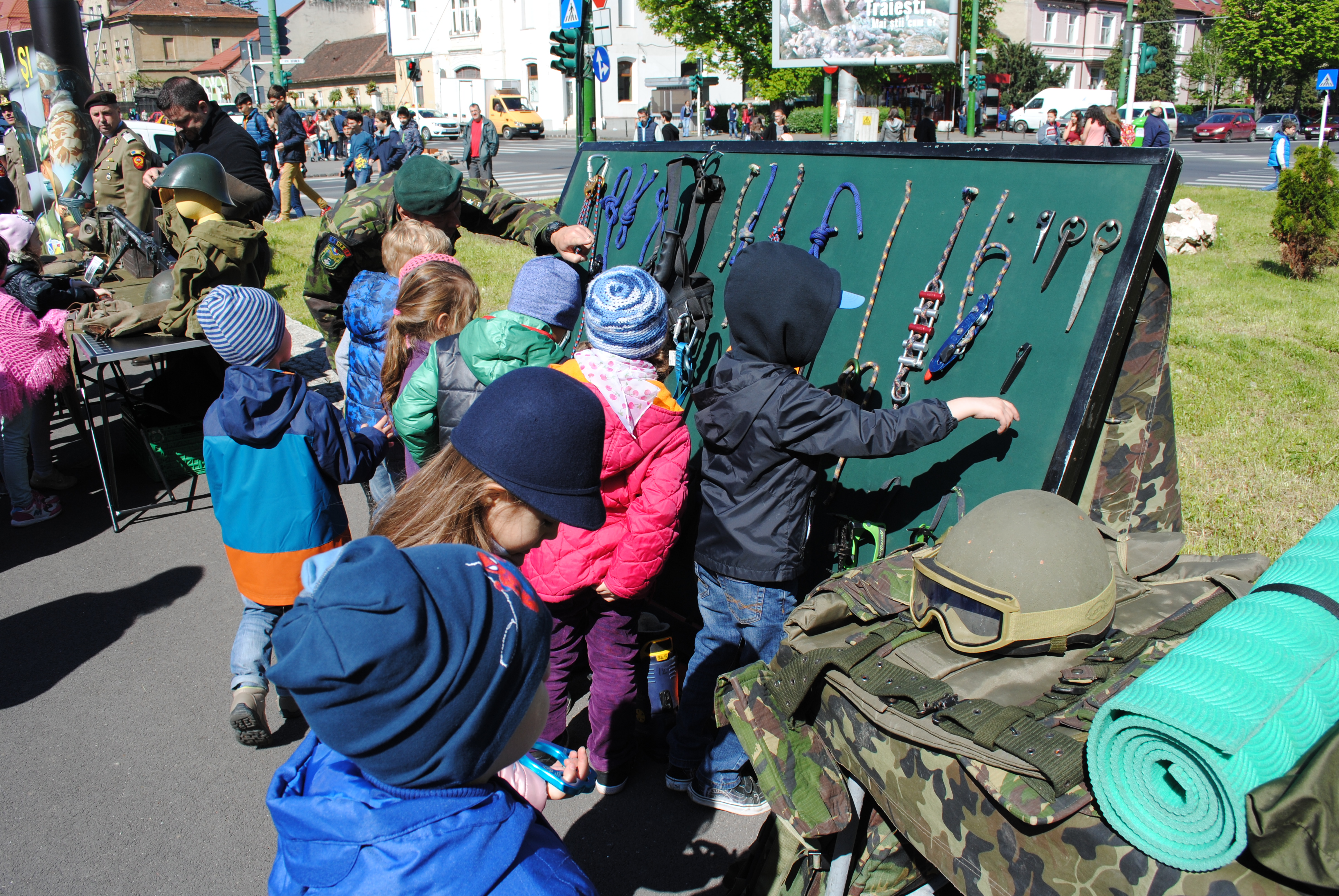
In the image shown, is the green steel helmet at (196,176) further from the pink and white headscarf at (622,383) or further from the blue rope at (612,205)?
the pink and white headscarf at (622,383)

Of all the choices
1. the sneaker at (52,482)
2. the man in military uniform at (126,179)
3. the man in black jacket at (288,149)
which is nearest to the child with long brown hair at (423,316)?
the sneaker at (52,482)

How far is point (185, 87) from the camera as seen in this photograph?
269 inches

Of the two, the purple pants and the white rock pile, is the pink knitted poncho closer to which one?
the purple pants

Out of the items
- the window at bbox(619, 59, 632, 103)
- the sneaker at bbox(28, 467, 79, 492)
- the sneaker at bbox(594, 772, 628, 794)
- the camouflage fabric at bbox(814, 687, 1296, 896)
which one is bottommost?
the sneaker at bbox(594, 772, 628, 794)

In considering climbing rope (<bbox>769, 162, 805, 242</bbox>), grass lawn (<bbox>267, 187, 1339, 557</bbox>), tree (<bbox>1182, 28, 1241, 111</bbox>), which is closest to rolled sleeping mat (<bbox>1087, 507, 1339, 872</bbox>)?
climbing rope (<bbox>769, 162, 805, 242</bbox>)

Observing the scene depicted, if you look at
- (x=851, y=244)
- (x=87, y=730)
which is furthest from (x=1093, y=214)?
(x=87, y=730)

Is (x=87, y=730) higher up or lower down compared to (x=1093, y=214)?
lower down

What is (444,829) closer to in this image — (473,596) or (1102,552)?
(473,596)

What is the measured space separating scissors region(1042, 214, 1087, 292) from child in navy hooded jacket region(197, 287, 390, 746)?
2525 mm

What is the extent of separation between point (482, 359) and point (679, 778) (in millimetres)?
1629

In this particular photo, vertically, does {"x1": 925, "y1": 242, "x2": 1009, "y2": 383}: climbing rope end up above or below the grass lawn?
above

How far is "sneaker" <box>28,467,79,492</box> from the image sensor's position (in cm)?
565

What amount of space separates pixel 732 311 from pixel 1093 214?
1.12m

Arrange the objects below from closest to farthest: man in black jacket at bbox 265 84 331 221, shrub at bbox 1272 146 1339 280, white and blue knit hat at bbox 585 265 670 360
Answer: white and blue knit hat at bbox 585 265 670 360, shrub at bbox 1272 146 1339 280, man in black jacket at bbox 265 84 331 221
